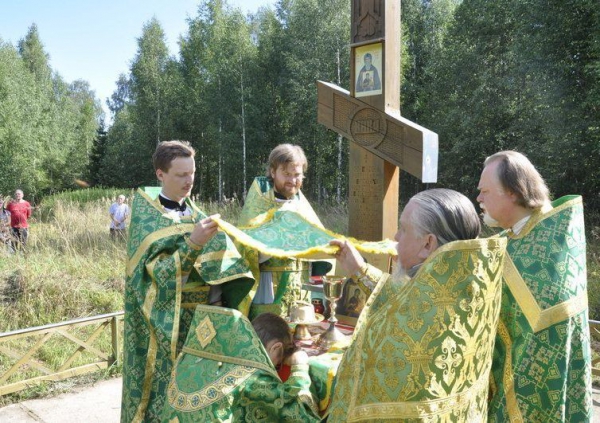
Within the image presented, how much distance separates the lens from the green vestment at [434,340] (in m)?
1.48

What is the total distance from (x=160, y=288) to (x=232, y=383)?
84cm

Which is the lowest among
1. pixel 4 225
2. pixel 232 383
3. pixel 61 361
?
pixel 61 361

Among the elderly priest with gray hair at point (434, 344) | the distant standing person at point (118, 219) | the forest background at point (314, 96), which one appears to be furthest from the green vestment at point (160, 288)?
the forest background at point (314, 96)

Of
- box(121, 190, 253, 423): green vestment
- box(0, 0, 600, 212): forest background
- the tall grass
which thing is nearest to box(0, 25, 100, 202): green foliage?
box(0, 0, 600, 212): forest background

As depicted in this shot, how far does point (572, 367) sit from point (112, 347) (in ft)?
16.1

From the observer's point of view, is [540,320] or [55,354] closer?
[540,320]

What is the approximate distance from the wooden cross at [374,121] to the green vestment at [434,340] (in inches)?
81.8

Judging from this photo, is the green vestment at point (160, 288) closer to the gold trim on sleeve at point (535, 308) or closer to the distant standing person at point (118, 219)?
the gold trim on sleeve at point (535, 308)

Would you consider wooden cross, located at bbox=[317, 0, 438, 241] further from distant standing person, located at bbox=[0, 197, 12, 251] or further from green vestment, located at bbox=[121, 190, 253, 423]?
distant standing person, located at bbox=[0, 197, 12, 251]

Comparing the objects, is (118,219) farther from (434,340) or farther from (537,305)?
(434,340)

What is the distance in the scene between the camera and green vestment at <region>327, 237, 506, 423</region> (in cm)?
148

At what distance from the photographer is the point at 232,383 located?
85.9 inches

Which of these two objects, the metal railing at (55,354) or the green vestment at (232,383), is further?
the metal railing at (55,354)

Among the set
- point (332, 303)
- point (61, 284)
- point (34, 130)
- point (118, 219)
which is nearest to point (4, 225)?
point (118, 219)
